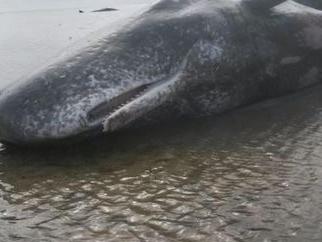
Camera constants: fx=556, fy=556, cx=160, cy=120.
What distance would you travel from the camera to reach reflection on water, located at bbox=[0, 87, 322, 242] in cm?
323

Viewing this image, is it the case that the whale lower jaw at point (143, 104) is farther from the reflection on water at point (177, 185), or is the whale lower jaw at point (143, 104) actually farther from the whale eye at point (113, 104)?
the reflection on water at point (177, 185)

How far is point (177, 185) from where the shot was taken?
391 cm

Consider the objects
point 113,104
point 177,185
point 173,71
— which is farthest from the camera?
point 173,71

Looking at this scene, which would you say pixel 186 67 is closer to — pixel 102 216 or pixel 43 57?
pixel 102 216

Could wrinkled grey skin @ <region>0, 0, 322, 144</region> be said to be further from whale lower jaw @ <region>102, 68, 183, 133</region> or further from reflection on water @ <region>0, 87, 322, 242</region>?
reflection on water @ <region>0, 87, 322, 242</region>

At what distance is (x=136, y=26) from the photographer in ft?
18.8

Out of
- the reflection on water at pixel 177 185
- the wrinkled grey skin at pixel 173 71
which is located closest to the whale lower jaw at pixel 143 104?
the wrinkled grey skin at pixel 173 71

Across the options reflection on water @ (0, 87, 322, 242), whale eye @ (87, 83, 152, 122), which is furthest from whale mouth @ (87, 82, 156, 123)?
reflection on water @ (0, 87, 322, 242)

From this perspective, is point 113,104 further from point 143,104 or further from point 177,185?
point 177,185

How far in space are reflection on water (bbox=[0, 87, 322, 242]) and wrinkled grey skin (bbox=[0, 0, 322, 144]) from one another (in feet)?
0.84

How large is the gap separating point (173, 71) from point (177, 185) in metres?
1.83

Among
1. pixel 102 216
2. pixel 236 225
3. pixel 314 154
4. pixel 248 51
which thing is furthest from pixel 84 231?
pixel 248 51

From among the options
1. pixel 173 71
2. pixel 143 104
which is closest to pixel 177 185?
pixel 143 104

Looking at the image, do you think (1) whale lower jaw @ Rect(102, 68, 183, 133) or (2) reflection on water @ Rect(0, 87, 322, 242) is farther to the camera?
(1) whale lower jaw @ Rect(102, 68, 183, 133)
